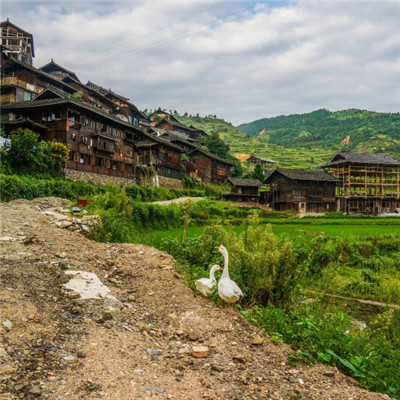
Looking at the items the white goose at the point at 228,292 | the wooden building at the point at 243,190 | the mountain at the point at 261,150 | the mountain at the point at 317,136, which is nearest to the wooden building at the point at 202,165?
the wooden building at the point at 243,190

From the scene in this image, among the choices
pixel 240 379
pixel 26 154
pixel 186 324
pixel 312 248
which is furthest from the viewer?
pixel 26 154

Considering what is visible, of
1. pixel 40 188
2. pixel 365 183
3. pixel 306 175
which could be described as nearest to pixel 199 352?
pixel 40 188

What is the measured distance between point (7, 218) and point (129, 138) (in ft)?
100

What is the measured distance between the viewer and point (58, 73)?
48.6 meters

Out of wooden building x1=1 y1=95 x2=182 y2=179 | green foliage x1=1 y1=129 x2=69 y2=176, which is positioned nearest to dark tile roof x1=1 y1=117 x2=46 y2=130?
wooden building x1=1 y1=95 x2=182 y2=179

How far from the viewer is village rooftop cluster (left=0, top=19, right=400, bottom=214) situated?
2831cm

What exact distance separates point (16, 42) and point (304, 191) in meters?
48.6

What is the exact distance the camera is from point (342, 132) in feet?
411

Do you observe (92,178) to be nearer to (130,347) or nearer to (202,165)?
(202,165)

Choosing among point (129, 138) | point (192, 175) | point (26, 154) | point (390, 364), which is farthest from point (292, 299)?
point (192, 175)

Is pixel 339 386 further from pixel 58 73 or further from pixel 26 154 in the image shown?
pixel 58 73

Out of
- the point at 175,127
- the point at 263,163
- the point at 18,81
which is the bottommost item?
the point at 263,163

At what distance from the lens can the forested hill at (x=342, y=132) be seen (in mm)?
102688

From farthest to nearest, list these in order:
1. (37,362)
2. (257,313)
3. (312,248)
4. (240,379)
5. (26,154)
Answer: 1. (26,154)
2. (312,248)
3. (257,313)
4. (240,379)
5. (37,362)
